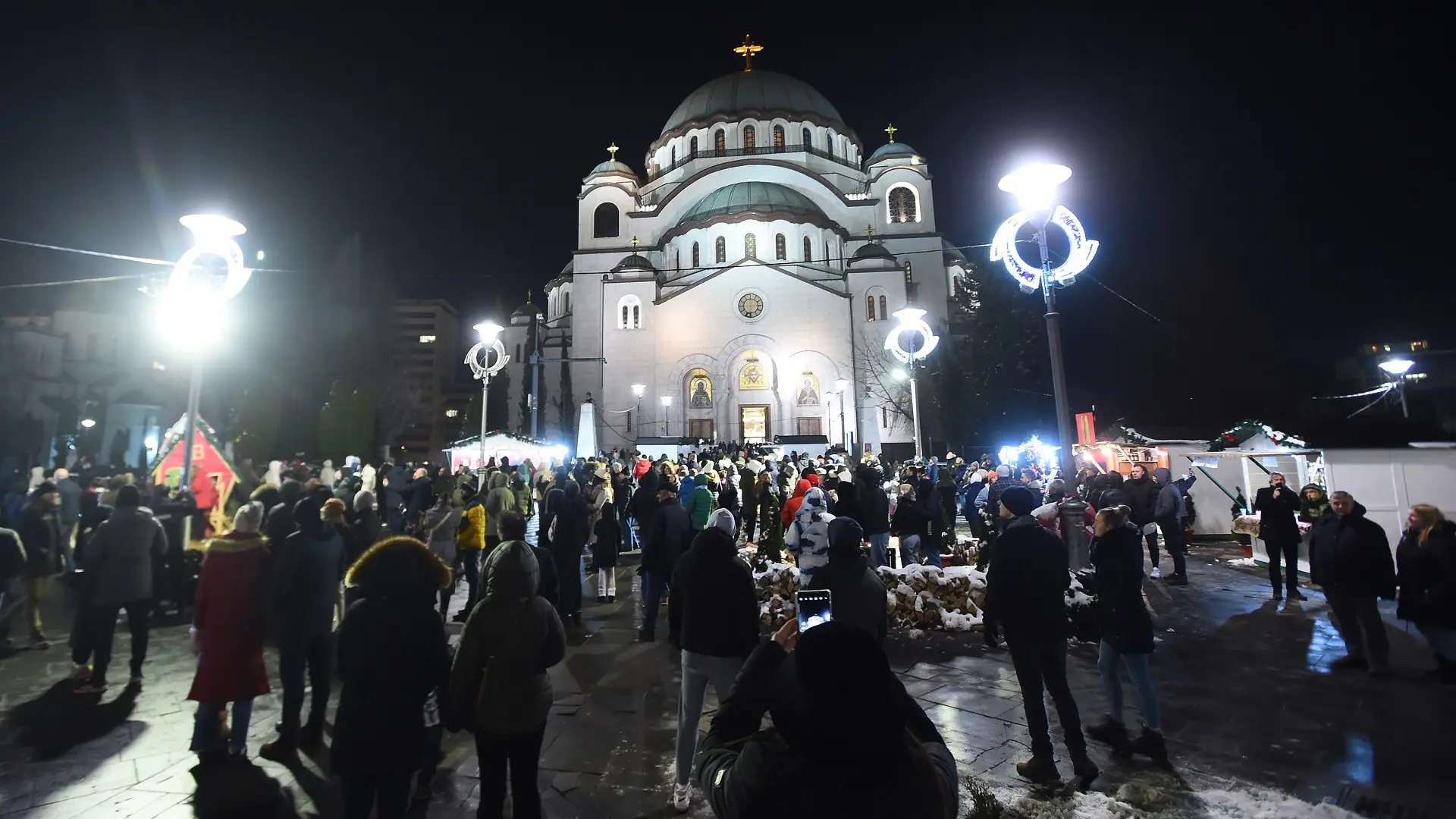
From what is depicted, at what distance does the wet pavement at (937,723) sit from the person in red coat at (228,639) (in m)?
0.26

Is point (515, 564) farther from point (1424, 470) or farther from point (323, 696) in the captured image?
point (1424, 470)

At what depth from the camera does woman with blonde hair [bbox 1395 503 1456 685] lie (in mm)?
5059

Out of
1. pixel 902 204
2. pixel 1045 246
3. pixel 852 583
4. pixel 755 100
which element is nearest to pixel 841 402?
pixel 902 204

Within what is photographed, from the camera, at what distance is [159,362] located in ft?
120

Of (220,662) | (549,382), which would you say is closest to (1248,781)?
(220,662)

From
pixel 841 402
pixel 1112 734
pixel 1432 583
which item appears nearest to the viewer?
pixel 1112 734

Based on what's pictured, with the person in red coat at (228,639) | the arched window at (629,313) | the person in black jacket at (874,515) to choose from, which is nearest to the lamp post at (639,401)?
the arched window at (629,313)

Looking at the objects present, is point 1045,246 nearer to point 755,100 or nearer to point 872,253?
point 872,253

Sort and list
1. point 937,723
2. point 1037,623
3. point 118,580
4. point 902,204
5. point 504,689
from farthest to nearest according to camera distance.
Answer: point 902,204
point 118,580
point 937,723
point 1037,623
point 504,689

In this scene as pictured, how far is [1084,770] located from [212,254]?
37.9 feet

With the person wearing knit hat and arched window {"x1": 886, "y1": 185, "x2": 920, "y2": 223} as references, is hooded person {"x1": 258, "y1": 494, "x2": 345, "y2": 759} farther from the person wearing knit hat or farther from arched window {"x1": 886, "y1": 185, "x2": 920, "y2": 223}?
arched window {"x1": 886, "y1": 185, "x2": 920, "y2": 223}

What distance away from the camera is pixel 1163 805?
336 cm

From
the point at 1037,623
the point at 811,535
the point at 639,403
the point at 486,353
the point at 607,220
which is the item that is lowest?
the point at 1037,623

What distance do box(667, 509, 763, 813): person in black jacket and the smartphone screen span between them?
1.34 metres
